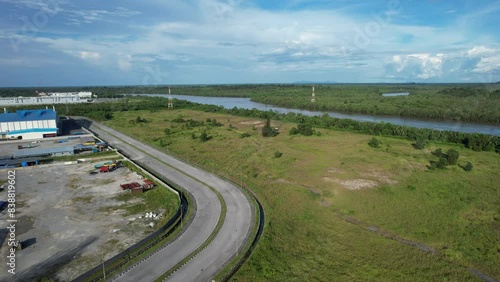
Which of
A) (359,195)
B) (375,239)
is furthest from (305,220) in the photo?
(359,195)

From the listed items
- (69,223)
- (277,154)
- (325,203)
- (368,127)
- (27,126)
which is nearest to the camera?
(69,223)

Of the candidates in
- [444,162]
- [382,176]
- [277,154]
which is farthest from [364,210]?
[444,162]

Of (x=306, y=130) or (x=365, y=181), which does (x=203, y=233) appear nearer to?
(x=365, y=181)

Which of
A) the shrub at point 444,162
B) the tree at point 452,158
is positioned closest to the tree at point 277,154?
the shrub at point 444,162

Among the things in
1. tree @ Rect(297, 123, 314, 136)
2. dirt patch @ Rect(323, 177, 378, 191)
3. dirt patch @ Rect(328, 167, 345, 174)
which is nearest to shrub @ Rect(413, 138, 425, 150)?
tree @ Rect(297, 123, 314, 136)

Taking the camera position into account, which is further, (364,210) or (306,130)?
(306,130)

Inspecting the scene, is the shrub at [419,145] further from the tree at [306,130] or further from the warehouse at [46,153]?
the warehouse at [46,153]
